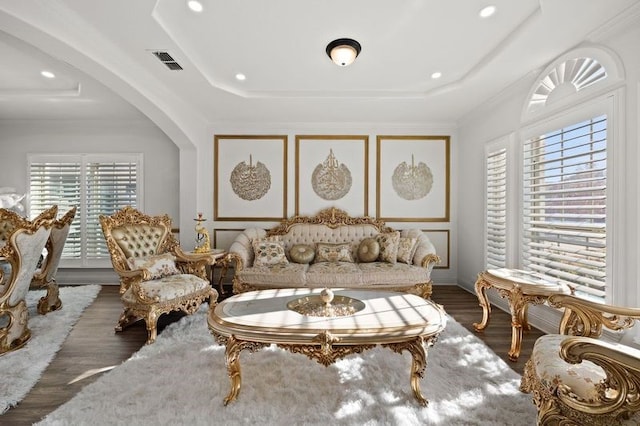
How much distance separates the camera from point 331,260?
4281 mm

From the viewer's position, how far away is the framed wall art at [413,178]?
4898 millimetres

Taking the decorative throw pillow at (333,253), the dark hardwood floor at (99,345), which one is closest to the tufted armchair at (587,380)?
the dark hardwood floor at (99,345)

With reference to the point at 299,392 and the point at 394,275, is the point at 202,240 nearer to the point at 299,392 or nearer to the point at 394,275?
the point at 394,275

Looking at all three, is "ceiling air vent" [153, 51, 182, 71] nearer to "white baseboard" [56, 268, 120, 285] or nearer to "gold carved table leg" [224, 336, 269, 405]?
"gold carved table leg" [224, 336, 269, 405]

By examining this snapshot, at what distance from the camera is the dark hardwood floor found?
75.5 inches

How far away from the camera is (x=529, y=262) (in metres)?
3.26

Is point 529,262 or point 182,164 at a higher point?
point 182,164

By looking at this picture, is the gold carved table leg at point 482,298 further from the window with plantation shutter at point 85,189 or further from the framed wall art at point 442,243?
the window with plantation shutter at point 85,189

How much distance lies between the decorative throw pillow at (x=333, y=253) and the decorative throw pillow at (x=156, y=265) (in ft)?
6.29

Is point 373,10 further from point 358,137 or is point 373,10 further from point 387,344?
point 358,137

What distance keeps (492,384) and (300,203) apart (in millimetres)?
3540

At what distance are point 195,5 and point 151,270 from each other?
2.50m

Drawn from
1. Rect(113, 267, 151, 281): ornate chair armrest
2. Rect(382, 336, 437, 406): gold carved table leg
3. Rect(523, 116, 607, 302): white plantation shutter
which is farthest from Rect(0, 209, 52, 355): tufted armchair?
Rect(523, 116, 607, 302): white plantation shutter

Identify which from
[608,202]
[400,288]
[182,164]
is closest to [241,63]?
[182,164]
